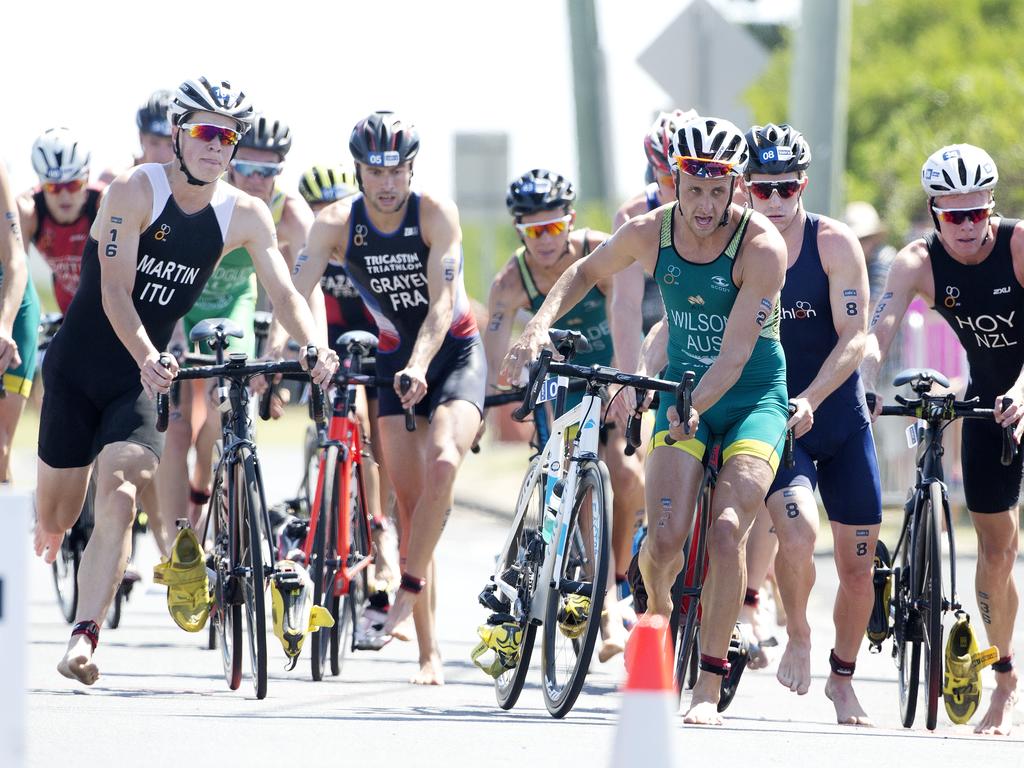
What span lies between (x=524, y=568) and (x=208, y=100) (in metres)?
2.42

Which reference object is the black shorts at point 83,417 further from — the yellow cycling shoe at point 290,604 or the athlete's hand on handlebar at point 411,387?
the athlete's hand on handlebar at point 411,387

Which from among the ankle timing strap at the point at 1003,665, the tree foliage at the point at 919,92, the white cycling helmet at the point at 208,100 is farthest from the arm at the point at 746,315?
the tree foliage at the point at 919,92

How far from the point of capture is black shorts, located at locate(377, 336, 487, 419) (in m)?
9.78

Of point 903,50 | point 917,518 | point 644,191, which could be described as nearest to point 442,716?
point 917,518

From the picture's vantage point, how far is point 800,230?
29.2ft

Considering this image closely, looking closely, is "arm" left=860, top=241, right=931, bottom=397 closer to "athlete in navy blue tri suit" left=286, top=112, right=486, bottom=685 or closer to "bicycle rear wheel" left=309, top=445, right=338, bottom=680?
"athlete in navy blue tri suit" left=286, top=112, right=486, bottom=685

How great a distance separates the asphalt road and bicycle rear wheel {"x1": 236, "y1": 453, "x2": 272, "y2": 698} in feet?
0.67

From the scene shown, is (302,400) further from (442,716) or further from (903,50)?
(903,50)

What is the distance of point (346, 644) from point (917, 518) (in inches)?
116

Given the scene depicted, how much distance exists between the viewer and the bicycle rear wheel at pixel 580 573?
7582 millimetres

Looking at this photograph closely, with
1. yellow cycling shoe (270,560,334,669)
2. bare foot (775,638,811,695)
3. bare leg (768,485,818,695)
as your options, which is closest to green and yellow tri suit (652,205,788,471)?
bare leg (768,485,818,695)

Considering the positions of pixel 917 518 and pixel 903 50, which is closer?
pixel 917 518

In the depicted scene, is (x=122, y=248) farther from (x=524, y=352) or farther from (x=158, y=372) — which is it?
(x=524, y=352)

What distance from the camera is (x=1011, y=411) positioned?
8.41 m
